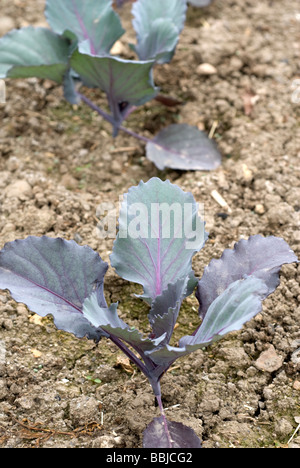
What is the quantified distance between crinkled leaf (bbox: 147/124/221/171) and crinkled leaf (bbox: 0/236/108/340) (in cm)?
76

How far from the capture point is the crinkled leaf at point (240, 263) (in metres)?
1.50

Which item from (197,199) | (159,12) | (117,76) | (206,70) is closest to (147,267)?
(197,199)

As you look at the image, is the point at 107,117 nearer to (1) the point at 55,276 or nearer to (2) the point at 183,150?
(2) the point at 183,150

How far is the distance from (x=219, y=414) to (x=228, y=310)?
0.38 meters

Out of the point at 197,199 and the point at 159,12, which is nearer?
the point at 197,199

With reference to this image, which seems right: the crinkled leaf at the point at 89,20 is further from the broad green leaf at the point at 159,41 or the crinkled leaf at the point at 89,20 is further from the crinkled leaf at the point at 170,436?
the crinkled leaf at the point at 170,436

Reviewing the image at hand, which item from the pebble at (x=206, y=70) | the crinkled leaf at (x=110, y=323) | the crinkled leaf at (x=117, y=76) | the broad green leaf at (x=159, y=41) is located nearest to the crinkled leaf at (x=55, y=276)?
the crinkled leaf at (x=110, y=323)

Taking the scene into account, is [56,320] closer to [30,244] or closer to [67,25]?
[30,244]

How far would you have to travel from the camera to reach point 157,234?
1510mm

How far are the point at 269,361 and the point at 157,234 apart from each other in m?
0.50

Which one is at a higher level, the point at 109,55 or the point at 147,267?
the point at 109,55

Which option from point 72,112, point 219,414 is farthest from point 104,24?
point 219,414

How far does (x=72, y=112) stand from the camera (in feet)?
8.05

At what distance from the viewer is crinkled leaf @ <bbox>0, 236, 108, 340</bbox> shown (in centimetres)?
145
